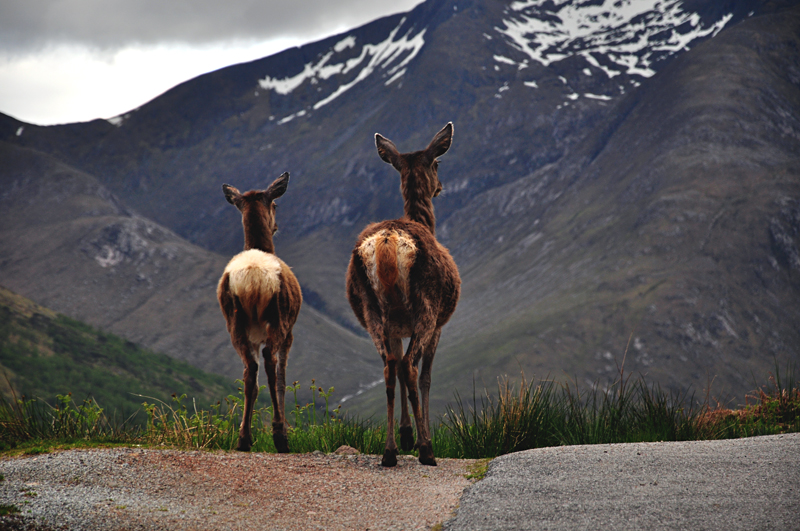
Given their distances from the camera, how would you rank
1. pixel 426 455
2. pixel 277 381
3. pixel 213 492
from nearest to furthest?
1. pixel 213 492
2. pixel 426 455
3. pixel 277 381

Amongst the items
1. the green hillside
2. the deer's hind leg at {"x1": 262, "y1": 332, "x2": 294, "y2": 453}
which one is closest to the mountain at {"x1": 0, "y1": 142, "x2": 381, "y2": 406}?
the green hillside

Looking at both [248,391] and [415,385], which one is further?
[248,391]

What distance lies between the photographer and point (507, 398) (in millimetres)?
9219

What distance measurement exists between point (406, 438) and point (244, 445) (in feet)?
6.97

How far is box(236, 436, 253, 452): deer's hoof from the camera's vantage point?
8.65 meters

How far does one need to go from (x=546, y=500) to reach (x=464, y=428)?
3343mm

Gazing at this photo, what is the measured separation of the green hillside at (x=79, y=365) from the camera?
283 feet

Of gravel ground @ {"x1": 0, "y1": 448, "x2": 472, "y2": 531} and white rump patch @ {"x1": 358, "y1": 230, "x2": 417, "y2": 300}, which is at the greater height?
white rump patch @ {"x1": 358, "y1": 230, "x2": 417, "y2": 300}

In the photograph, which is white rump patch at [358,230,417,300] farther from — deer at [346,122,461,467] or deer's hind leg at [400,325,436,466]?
deer's hind leg at [400,325,436,466]

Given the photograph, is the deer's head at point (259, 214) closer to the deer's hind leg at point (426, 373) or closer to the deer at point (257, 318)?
the deer at point (257, 318)

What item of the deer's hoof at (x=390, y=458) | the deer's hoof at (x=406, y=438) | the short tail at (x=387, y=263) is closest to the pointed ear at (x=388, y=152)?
the short tail at (x=387, y=263)

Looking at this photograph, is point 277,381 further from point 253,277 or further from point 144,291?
point 144,291

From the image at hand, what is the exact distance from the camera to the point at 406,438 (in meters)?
9.01

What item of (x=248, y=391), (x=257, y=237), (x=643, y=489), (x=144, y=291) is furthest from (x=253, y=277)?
(x=144, y=291)
